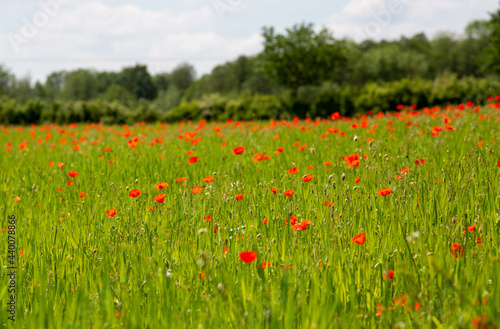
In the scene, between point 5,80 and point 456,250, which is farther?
point 5,80

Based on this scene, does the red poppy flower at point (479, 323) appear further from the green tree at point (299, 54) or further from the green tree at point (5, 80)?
the green tree at point (5, 80)

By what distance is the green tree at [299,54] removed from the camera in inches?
1550

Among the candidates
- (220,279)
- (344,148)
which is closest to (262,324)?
(220,279)

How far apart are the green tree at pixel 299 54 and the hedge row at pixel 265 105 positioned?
430 inches

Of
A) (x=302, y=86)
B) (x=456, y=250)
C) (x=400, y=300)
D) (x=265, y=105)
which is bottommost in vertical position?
(x=400, y=300)

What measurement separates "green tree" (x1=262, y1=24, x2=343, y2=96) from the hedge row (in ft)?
35.9

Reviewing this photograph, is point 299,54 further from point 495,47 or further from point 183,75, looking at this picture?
point 183,75

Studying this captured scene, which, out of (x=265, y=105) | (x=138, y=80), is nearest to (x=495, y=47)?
(x=265, y=105)

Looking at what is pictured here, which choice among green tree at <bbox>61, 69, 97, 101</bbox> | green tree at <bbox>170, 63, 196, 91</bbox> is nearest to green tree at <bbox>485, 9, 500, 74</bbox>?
green tree at <bbox>61, 69, 97, 101</bbox>

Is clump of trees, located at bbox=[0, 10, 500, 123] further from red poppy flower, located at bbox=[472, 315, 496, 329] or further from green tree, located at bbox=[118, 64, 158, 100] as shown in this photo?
red poppy flower, located at bbox=[472, 315, 496, 329]

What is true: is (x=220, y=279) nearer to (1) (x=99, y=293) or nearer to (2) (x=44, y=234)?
(1) (x=99, y=293)

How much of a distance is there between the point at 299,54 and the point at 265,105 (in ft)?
54.5

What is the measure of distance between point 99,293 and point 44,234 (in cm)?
125

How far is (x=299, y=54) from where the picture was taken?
39.3 m
